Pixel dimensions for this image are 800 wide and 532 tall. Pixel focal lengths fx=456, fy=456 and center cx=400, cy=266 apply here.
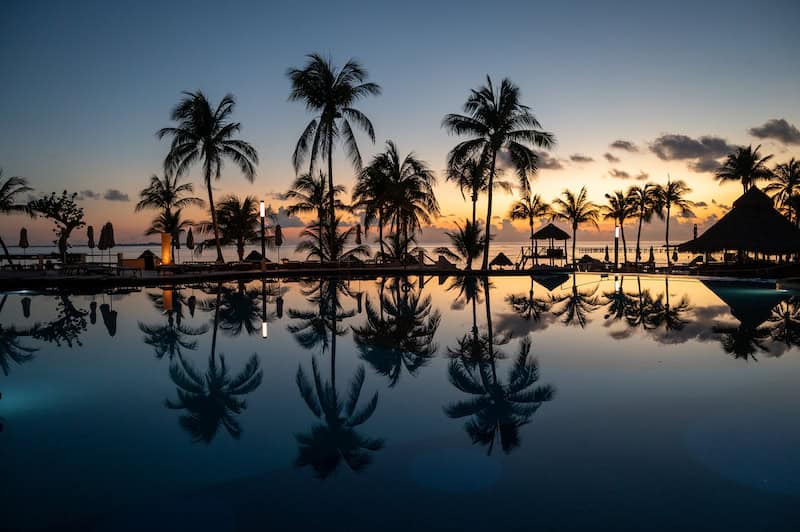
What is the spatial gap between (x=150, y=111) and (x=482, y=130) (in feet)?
62.4

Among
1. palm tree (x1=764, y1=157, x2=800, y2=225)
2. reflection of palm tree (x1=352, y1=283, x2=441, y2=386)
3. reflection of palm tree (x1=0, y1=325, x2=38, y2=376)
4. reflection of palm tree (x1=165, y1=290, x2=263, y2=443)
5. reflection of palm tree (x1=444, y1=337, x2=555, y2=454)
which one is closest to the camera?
reflection of palm tree (x1=444, y1=337, x2=555, y2=454)

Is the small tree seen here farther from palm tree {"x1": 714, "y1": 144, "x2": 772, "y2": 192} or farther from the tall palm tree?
palm tree {"x1": 714, "y1": 144, "x2": 772, "y2": 192}

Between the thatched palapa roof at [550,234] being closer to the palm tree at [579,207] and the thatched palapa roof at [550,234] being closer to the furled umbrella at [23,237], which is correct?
the palm tree at [579,207]

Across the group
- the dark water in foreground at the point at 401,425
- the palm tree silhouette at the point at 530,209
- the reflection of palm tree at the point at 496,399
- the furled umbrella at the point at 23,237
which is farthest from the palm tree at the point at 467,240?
the furled umbrella at the point at 23,237

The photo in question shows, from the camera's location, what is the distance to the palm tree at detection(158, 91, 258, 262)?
2453 centimetres

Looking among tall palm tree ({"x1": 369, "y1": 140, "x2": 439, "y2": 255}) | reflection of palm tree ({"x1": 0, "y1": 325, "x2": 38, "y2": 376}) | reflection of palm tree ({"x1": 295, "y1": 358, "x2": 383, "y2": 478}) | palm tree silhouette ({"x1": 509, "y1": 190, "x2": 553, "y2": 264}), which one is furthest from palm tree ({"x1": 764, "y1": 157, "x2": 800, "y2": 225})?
reflection of palm tree ({"x1": 0, "y1": 325, "x2": 38, "y2": 376})

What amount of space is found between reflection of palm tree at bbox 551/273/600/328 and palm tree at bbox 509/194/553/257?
2031 cm

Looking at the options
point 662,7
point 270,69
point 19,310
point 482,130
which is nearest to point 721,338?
point 662,7

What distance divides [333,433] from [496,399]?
227 centimetres

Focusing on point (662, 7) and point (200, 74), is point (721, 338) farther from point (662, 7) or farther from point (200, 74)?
point (200, 74)

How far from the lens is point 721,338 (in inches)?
380

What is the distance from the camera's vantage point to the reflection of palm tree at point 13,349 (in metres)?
8.05

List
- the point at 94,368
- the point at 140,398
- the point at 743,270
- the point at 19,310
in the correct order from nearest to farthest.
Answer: the point at 140,398 → the point at 94,368 → the point at 19,310 → the point at 743,270

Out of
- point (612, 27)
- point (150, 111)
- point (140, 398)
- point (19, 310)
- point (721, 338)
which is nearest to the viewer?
point (140, 398)
